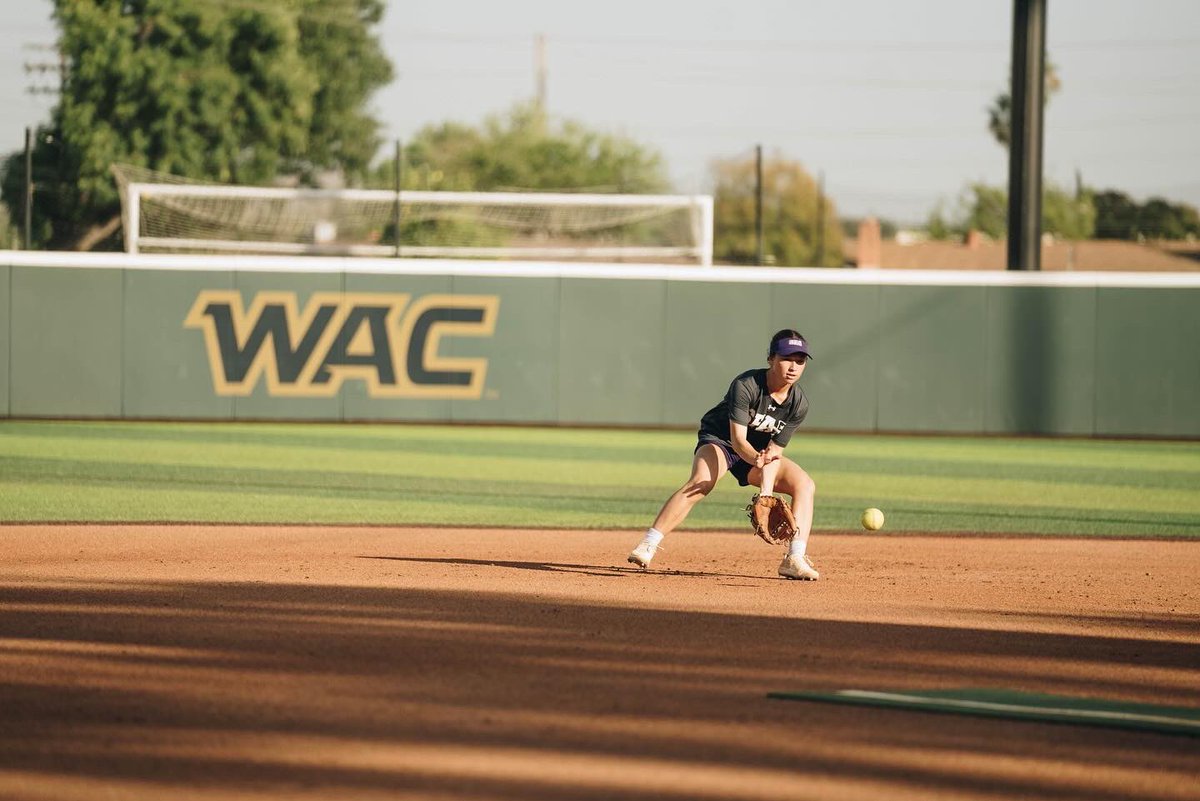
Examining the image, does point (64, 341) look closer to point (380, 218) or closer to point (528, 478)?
point (380, 218)

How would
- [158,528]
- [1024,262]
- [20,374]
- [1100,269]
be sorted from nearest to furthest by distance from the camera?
[158,528] → [20,374] → [1024,262] → [1100,269]

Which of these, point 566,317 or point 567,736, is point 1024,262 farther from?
point 567,736

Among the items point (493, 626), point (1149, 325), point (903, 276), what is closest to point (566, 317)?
point (903, 276)

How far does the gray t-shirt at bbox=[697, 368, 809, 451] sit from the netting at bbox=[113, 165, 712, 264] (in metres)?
17.5

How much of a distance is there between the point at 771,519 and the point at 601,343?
1599cm

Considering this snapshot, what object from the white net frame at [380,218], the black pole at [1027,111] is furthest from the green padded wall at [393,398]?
the black pole at [1027,111]

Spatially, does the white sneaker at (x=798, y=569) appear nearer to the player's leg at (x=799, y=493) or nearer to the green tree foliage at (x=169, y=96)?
the player's leg at (x=799, y=493)

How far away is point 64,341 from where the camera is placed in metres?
24.4

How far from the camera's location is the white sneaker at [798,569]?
30.8ft

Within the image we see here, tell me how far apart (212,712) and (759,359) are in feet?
65.0

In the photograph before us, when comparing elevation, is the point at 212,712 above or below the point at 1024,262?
below

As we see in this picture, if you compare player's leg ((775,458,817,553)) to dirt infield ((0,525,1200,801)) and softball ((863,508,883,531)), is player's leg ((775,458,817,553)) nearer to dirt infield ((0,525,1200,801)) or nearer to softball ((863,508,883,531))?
dirt infield ((0,525,1200,801))

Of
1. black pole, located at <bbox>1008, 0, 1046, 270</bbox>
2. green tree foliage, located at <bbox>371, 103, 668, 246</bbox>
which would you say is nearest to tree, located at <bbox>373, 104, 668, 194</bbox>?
green tree foliage, located at <bbox>371, 103, 668, 246</bbox>

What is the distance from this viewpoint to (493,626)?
297 inches
